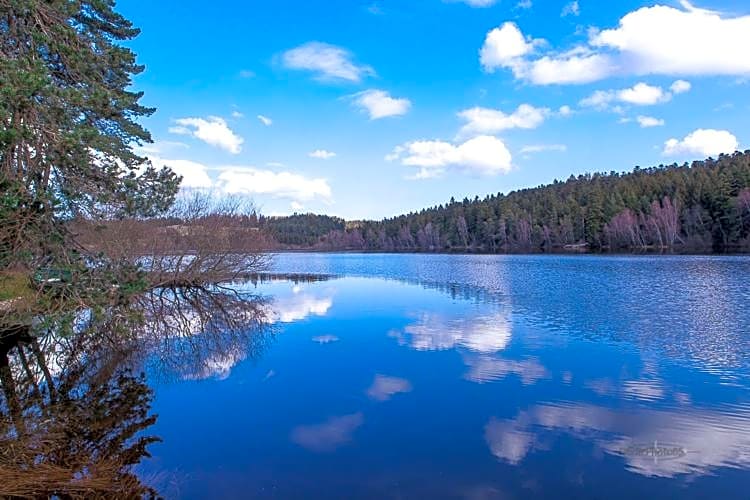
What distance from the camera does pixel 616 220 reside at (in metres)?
71.4

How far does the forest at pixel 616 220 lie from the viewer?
62.3m

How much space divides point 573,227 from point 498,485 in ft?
276

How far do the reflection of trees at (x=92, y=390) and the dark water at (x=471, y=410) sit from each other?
0.42 metres

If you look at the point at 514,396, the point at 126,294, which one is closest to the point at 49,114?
the point at 126,294

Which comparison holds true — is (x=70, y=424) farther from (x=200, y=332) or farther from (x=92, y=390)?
(x=200, y=332)

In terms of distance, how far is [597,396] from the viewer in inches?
334

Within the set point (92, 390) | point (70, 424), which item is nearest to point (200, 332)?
point (92, 390)

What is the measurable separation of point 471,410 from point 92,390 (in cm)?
682

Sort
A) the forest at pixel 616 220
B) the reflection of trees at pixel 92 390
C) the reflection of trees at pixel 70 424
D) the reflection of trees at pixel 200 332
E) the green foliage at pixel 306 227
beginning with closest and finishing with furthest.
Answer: the reflection of trees at pixel 70 424, the reflection of trees at pixel 92 390, the reflection of trees at pixel 200 332, the forest at pixel 616 220, the green foliage at pixel 306 227

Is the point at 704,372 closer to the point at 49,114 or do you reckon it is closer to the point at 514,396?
the point at 514,396

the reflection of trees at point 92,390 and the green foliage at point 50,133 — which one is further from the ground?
the green foliage at point 50,133

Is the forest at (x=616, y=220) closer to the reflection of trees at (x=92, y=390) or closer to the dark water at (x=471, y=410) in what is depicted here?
the reflection of trees at (x=92, y=390)

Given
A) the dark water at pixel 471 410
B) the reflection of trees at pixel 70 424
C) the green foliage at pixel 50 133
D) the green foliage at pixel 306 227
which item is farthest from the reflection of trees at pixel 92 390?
the green foliage at pixel 306 227

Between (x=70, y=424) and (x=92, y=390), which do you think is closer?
(x=70, y=424)
